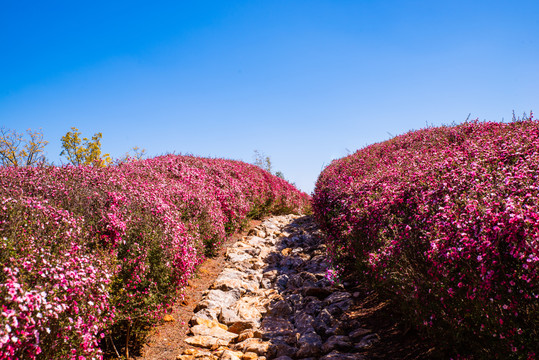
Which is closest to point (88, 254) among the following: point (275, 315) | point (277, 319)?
point (277, 319)

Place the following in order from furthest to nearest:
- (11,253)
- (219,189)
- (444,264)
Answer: (219,189) → (444,264) → (11,253)

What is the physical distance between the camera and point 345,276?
8828 mm

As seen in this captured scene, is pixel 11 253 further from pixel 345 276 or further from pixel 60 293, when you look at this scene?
pixel 345 276

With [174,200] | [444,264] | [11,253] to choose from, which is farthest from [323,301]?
[11,253]

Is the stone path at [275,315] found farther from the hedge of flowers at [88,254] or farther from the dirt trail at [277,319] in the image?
the hedge of flowers at [88,254]

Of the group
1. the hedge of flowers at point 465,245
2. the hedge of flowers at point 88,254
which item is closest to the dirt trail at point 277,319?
the hedge of flowers at point 465,245

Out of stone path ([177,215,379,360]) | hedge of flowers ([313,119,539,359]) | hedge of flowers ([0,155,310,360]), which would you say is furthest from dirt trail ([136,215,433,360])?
hedge of flowers ([0,155,310,360])

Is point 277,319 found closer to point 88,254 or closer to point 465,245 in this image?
point 88,254

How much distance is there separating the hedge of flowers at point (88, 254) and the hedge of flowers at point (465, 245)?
4.09 meters

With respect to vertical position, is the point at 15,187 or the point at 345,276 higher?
the point at 15,187

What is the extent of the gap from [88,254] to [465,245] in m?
5.20

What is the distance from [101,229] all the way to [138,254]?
2.64 ft

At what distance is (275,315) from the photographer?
25.0 feet

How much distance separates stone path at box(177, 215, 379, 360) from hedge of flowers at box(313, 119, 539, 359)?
1.19 m
